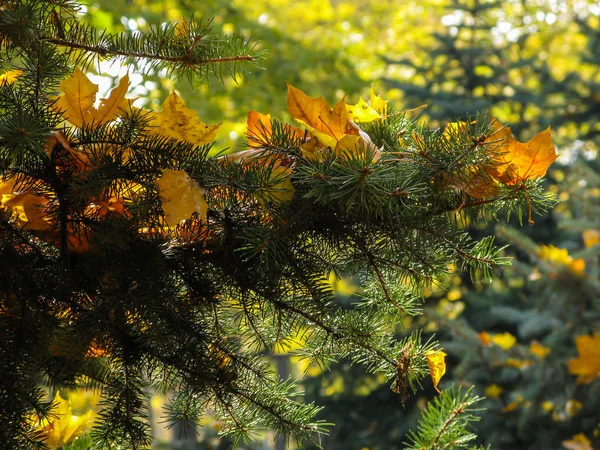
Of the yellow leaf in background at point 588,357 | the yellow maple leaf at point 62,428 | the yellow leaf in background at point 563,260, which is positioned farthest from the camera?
the yellow leaf in background at point 563,260

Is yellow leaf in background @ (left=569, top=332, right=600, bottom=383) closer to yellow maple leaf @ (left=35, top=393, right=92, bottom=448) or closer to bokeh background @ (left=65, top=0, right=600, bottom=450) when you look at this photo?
bokeh background @ (left=65, top=0, right=600, bottom=450)

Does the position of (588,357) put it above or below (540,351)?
below

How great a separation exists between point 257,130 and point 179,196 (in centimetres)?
13

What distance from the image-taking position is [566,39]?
10.0 meters

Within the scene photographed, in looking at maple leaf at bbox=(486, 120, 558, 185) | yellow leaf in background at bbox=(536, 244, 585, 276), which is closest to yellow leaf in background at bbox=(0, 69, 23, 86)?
maple leaf at bbox=(486, 120, 558, 185)

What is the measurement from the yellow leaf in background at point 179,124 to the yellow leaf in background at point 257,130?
1.5 inches

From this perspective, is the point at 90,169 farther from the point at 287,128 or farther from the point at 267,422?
the point at 267,422

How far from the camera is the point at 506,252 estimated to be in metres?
4.62

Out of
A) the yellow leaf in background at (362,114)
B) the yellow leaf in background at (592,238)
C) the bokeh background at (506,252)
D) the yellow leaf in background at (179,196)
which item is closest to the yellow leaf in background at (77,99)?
the yellow leaf in background at (179,196)

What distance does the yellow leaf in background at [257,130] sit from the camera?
67cm

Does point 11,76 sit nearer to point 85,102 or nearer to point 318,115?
point 85,102

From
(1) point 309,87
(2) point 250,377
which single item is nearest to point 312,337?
(2) point 250,377

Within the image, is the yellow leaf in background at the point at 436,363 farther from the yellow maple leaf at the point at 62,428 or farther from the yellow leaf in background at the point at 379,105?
Answer: the yellow maple leaf at the point at 62,428

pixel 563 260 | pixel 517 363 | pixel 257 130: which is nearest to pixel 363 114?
pixel 257 130
